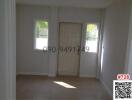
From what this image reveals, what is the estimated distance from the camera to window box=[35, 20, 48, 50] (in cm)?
525

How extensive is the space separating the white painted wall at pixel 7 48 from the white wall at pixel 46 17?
383cm

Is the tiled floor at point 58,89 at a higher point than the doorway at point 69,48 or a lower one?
lower

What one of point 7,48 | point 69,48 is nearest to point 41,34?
point 69,48

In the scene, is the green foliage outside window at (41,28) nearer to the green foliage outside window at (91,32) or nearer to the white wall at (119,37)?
the green foliage outside window at (91,32)

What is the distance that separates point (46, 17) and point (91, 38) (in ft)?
5.76

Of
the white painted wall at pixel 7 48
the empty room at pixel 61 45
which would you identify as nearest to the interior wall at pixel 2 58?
the white painted wall at pixel 7 48

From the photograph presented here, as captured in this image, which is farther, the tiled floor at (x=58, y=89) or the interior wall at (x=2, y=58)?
the tiled floor at (x=58, y=89)

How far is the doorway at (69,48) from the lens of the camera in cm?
530

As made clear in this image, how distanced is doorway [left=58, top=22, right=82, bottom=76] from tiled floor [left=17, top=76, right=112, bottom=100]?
444mm

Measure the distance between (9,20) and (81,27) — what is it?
4.18 meters

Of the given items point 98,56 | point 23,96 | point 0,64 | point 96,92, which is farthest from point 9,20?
point 98,56

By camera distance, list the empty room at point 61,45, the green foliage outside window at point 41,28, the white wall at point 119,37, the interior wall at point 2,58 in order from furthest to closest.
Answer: the green foliage outside window at point 41,28, the empty room at point 61,45, the white wall at point 119,37, the interior wall at point 2,58

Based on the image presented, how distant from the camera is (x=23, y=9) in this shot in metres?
5.15

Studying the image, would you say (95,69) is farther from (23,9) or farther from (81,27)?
(23,9)
